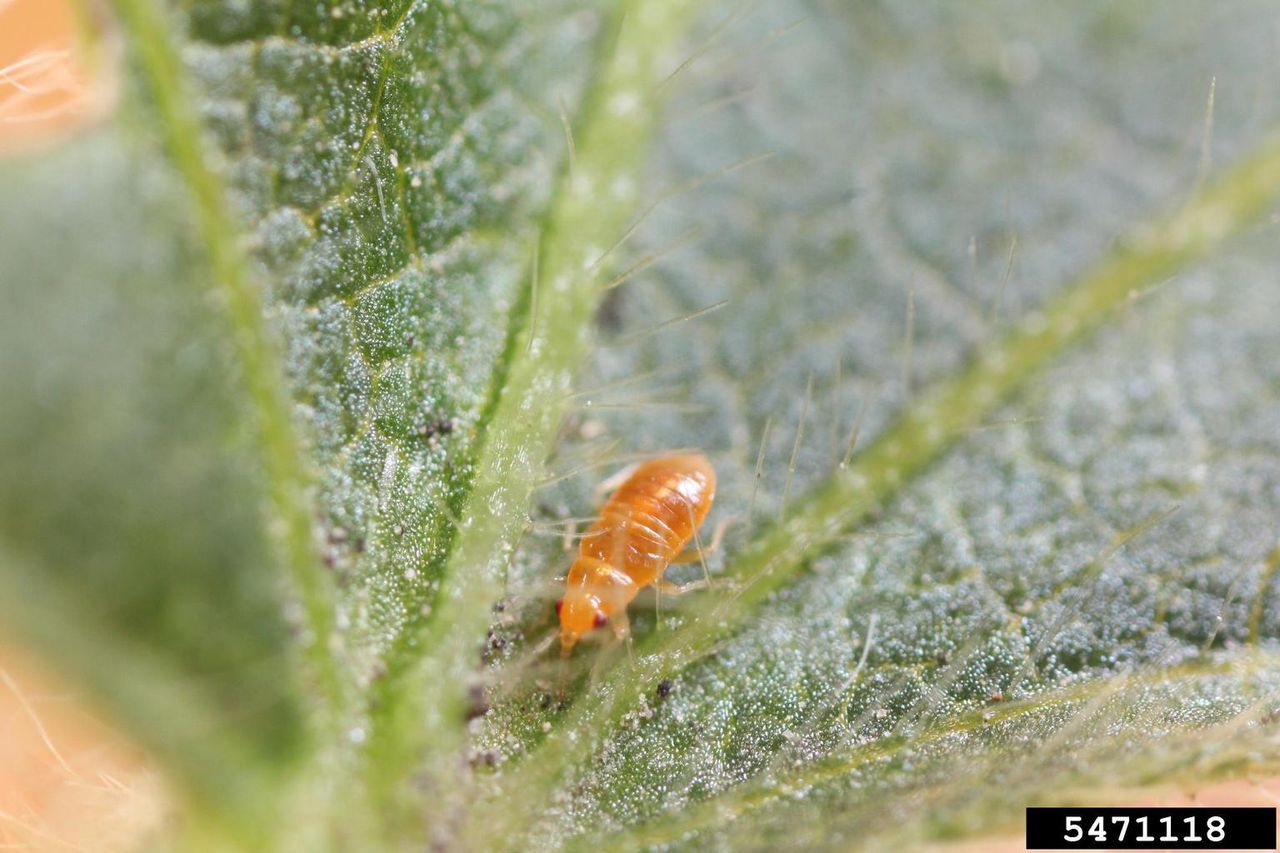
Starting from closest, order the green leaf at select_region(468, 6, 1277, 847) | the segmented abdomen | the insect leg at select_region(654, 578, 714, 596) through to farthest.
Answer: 1. the green leaf at select_region(468, 6, 1277, 847)
2. the insect leg at select_region(654, 578, 714, 596)
3. the segmented abdomen

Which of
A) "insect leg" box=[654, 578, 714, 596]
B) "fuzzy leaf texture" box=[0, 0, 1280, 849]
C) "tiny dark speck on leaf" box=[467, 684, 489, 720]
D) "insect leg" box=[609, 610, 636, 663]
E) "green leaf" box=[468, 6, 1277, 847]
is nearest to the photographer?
"fuzzy leaf texture" box=[0, 0, 1280, 849]

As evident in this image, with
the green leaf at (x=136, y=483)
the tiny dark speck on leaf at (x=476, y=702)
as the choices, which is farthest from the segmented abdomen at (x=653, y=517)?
the green leaf at (x=136, y=483)

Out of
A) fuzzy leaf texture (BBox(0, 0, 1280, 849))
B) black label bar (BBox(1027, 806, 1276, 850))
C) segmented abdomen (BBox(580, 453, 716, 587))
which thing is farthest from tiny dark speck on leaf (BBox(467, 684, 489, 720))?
black label bar (BBox(1027, 806, 1276, 850))

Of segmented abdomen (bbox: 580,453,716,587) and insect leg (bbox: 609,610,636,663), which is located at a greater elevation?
segmented abdomen (bbox: 580,453,716,587)

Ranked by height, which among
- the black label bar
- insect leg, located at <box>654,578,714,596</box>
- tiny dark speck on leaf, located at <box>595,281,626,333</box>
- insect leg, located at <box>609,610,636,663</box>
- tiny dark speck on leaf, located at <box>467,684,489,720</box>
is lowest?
the black label bar

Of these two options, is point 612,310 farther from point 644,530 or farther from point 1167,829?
point 1167,829

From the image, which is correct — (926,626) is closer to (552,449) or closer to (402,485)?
(552,449)

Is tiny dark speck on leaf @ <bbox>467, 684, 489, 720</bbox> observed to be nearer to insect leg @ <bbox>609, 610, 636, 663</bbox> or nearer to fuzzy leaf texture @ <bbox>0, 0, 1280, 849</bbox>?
fuzzy leaf texture @ <bbox>0, 0, 1280, 849</bbox>
